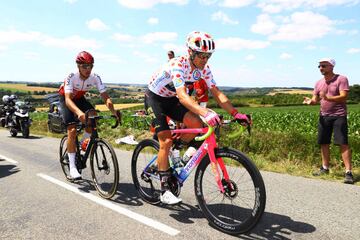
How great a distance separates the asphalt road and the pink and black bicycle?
0.64 ft

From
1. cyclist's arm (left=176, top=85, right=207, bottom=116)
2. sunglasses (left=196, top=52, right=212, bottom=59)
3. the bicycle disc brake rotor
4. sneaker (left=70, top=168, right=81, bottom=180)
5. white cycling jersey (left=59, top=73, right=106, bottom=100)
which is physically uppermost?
sunglasses (left=196, top=52, right=212, bottom=59)

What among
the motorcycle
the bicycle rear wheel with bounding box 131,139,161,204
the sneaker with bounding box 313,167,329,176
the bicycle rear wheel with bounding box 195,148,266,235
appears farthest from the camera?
the motorcycle

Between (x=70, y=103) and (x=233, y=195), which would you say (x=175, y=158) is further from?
(x=70, y=103)

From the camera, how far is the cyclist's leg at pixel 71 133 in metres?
6.23

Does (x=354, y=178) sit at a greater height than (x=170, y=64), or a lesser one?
lesser

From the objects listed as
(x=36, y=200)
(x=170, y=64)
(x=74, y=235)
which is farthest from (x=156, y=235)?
(x=36, y=200)

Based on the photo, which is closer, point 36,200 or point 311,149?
point 36,200

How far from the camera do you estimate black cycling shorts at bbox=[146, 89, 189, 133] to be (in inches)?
187

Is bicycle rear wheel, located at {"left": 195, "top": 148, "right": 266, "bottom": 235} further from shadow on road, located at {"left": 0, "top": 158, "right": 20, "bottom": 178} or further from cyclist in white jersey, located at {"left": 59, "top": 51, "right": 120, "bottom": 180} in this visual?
shadow on road, located at {"left": 0, "top": 158, "right": 20, "bottom": 178}

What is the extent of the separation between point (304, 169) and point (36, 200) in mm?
5354

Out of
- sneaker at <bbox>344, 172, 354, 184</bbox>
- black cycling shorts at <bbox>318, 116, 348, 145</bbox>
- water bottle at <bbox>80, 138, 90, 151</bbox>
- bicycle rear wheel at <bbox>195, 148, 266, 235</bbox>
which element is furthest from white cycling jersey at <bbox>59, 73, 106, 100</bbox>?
sneaker at <bbox>344, 172, 354, 184</bbox>

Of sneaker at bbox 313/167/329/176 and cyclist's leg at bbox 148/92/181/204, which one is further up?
cyclist's leg at bbox 148/92/181/204

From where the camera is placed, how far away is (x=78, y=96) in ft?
21.1

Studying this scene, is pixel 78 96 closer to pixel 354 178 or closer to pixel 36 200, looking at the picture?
pixel 36 200
